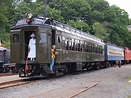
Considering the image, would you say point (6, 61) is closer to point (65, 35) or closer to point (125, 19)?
point (65, 35)

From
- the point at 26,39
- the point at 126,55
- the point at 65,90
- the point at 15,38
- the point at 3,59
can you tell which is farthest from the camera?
the point at 126,55

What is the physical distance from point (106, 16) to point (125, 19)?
11.1 metres

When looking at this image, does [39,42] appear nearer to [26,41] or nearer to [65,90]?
[26,41]

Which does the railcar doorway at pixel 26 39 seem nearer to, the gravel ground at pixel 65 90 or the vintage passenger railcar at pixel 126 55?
the gravel ground at pixel 65 90

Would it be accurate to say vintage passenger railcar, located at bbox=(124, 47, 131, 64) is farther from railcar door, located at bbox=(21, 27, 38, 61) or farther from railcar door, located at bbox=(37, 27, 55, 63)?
railcar door, located at bbox=(37, 27, 55, 63)

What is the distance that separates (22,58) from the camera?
16375mm

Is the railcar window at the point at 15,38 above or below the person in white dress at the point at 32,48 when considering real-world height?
above

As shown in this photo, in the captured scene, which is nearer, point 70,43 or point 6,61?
point 70,43

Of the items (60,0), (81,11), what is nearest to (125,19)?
(81,11)

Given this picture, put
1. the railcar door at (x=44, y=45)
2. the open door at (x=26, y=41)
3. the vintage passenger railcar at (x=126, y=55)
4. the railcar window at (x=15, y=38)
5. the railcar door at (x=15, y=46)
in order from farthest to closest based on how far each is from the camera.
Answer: the vintage passenger railcar at (x=126, y=55), the railcar window at (x=15, y=38), the open door at (x=26, y=41), the railcar door at (x=15, y=46), the railcar door at (x=44, y=45)

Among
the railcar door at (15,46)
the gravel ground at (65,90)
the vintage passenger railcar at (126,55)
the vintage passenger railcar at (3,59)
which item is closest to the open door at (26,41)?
the railcar door at (15,46)

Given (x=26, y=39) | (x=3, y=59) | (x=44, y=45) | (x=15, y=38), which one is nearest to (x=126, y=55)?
(x=3, y=59)

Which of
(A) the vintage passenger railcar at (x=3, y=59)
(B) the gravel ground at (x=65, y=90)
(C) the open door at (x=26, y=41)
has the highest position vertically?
(C) the open door at (x=26, y=41)

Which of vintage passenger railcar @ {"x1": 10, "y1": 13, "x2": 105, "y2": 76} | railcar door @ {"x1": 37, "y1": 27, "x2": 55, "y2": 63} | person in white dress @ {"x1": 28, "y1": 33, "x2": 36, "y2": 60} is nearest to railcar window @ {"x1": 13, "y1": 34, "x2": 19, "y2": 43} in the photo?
vintage passenger railcar @ {"x1": 10, "y1": 13, "x2": 105, "y2": 76}
